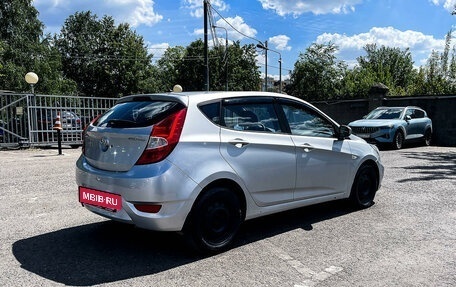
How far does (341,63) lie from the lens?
1436 inches

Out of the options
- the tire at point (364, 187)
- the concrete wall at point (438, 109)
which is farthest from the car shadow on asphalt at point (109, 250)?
the concrete wall at point (438, 109)

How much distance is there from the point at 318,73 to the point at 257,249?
33.8 m

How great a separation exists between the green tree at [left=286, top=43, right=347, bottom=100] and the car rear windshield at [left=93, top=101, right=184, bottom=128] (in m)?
32.8

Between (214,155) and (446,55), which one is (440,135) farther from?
(214,155)

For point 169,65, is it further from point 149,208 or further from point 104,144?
point 149,208

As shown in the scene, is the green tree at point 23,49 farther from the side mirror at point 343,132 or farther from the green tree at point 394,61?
the green tree at point 394,61

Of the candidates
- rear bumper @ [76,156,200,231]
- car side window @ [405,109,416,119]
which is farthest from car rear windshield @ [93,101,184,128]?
car side window @ [405,109,416,119]

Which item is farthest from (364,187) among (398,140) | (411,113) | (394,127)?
(411,113)

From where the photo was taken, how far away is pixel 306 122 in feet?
16.1

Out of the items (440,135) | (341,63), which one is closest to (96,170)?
(440,135)

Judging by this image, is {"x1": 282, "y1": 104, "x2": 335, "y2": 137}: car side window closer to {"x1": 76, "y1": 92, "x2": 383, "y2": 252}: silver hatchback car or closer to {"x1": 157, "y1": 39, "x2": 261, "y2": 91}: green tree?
{"x1": 76, "y1": 92, "x2": 383, "y2": 252}: silver hatchback car

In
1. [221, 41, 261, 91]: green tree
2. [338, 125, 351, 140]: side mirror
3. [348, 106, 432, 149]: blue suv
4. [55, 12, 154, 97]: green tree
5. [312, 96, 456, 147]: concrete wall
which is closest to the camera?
[338, 125, 351, 140]: side mirror

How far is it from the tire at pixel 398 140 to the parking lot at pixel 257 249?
8.13 metres

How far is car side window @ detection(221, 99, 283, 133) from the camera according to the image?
4.05 metres
